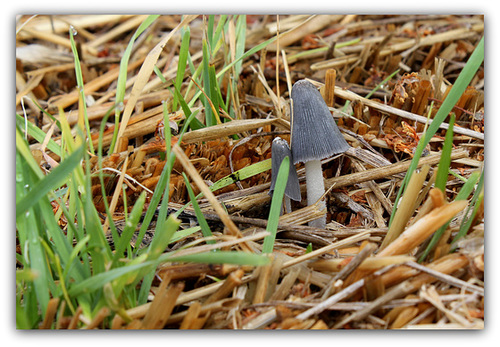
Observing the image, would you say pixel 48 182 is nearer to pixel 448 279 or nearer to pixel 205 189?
pixel 205 189

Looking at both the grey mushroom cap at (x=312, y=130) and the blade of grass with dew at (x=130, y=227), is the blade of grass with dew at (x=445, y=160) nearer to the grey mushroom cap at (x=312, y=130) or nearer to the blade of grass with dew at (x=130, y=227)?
the grey mushroom cap at (x=312, y=130)

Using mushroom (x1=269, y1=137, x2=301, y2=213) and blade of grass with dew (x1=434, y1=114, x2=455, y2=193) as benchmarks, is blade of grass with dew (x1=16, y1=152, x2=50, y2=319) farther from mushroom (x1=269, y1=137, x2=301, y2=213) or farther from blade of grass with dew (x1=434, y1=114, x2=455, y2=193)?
blade of grass with dew (x1=434, y1=114, x2=455, y2=193)

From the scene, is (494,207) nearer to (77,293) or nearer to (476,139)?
(476,139)

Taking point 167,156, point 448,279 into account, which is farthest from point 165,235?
point 448,279

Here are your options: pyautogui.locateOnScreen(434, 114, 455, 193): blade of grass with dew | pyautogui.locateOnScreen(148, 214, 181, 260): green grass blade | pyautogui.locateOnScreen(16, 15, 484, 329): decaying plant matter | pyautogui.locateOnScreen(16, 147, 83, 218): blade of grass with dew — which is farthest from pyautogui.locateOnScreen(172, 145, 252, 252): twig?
pyautogui.locateOnScreen(434, 114, 455, 193): blade of grass with dew

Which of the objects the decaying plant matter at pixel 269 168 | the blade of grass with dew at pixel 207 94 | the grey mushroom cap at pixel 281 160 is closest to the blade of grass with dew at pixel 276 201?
the decaying plant matter at pixel 269 168
